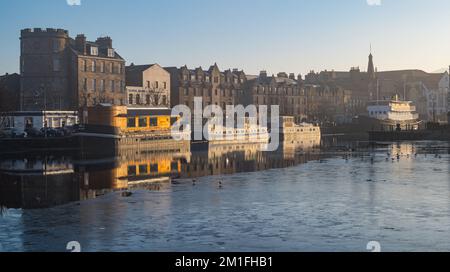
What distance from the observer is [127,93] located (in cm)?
9356

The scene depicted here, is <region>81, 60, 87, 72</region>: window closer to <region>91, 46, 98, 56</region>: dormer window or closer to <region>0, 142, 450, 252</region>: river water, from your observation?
<region>91, 46, 98, 56</region>: dormer window

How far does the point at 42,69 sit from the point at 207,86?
39777 millimetres

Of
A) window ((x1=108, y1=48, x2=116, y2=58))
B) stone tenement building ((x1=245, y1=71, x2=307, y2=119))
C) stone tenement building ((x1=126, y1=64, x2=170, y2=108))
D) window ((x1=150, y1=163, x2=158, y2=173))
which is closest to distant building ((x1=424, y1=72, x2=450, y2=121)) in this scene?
stone tenement building ((x1=245, y1=71, x2=307, y2=119))

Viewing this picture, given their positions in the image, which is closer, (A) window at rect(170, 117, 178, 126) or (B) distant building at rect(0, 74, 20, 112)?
(B) distant building at rect(0, 74, 20, 112)

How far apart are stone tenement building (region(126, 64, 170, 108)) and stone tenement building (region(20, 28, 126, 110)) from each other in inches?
200

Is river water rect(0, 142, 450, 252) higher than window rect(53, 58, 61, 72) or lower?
lower

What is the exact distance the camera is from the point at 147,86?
97.9 m

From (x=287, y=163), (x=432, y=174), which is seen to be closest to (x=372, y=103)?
(x=287, y=163)

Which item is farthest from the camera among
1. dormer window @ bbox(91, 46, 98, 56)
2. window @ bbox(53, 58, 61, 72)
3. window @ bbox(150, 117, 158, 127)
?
dormer window @ bbox(91, 46, 98, 56)

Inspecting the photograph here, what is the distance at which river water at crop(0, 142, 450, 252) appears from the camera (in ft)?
56.0

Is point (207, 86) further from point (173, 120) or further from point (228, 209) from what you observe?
point (228, 209)

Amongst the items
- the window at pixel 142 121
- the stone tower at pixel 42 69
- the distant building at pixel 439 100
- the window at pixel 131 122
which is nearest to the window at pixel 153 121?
the window at pixel 142 121

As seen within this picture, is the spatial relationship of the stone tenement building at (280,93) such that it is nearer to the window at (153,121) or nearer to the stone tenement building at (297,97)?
the stone tenement building at (297,97)

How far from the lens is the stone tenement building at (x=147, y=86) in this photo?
311 feet
